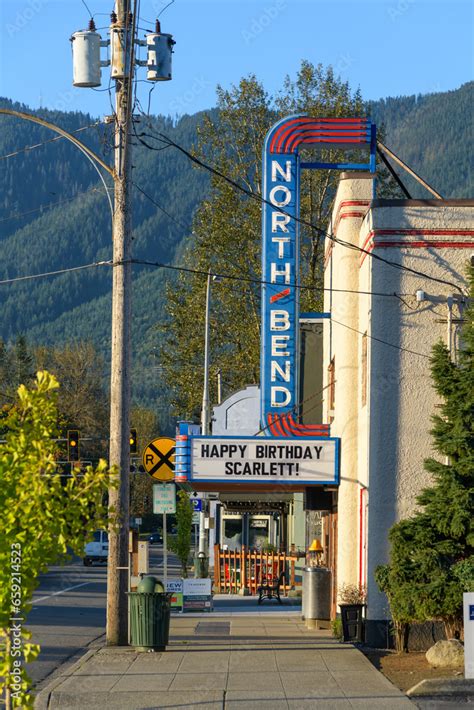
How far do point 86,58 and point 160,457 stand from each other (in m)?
7.92

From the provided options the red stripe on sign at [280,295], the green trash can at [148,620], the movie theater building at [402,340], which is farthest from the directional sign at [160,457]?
the movie theater building at [402,340]

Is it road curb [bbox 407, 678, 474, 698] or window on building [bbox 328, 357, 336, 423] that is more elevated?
window on building [bbox 328, 357, 336, 423]

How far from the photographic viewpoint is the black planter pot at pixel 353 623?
19812mm

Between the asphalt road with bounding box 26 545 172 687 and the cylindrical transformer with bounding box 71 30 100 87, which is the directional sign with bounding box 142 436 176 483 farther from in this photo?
the cylindrical transformer with bounding box 71 30 100 87

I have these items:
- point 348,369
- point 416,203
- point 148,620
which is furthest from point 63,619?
point 416,203

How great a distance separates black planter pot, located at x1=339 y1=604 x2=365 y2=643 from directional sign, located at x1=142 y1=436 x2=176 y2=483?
4.98 metres

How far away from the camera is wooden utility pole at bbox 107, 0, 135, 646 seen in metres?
19.7

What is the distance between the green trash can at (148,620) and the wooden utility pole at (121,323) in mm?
329

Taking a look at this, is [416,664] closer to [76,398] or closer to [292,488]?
[292,488]

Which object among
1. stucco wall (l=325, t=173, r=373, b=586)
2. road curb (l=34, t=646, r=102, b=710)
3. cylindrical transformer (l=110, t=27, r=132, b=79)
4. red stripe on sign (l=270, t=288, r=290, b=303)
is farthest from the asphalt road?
cylindrical transformer (l=110, t=27, r=132, b=79)

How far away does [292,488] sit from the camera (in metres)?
24.8

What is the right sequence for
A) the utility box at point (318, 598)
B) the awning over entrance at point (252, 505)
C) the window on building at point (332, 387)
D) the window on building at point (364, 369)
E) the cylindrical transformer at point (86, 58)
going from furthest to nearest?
the awning over entrance at point (252, 505) < the window on building at point (332, 387) < the utility box at point (318, 598) < the window on building at point (364, 369) < the cylindrical transformer at point (86, 58)

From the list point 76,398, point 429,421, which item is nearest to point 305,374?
point 429,421

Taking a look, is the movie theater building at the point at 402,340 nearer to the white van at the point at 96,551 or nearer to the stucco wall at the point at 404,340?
the stucco wall at the point at 404,340
